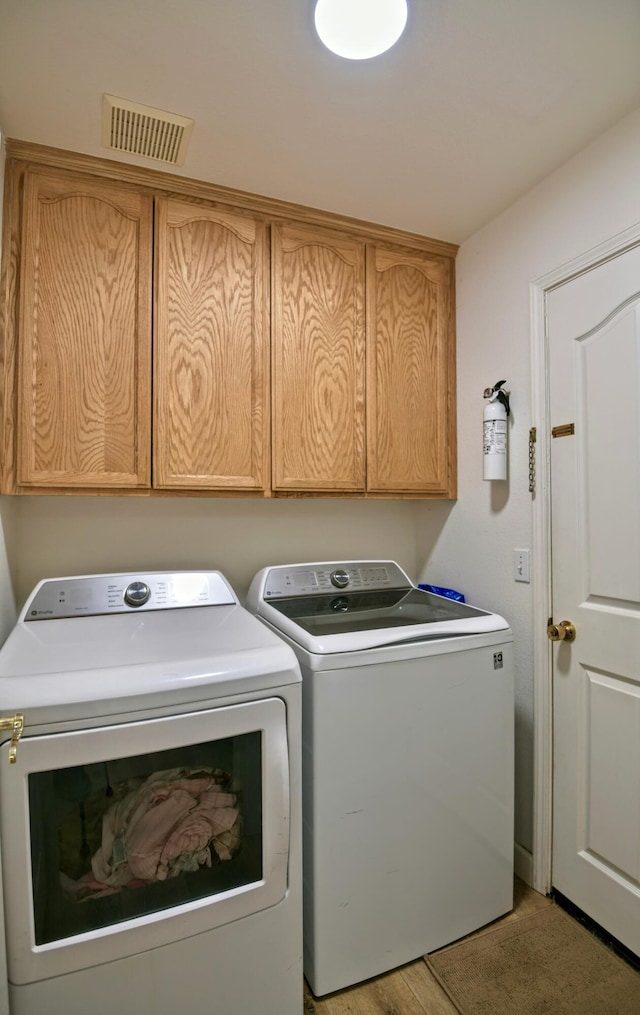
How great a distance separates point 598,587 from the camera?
4.91 ft

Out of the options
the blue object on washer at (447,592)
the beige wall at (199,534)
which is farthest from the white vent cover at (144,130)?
the blue object on washer at (447,592)

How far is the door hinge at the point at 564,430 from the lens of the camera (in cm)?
158

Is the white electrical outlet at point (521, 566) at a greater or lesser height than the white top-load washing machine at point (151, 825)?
greater

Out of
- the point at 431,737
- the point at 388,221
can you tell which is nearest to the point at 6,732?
the point at 431,737

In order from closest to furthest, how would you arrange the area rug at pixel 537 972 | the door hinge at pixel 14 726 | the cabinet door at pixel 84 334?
the door hinge at pixel 14 726
the area rug at pixel 537 972
the cabinet door at pixel 84 334

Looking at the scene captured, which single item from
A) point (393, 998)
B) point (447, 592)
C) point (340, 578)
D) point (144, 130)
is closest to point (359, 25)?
point (144, 130)

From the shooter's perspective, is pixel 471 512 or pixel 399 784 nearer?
pixel 399 784

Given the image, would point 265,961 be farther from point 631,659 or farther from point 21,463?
point 21,463

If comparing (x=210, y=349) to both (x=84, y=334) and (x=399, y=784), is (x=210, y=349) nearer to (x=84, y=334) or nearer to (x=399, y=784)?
(x=84, y=334)

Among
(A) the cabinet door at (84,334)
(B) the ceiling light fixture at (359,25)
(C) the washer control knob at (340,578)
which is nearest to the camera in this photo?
(B) the ceiling light fixture at (359,25)

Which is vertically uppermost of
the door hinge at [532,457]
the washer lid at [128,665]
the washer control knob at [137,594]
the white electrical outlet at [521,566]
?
the door hinge at [532,457]

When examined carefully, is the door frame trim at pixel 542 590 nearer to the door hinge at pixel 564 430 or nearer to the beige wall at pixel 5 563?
the door hinge at pixel 564 430

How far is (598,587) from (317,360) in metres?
1.27

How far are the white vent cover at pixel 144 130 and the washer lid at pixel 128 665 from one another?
147cm
